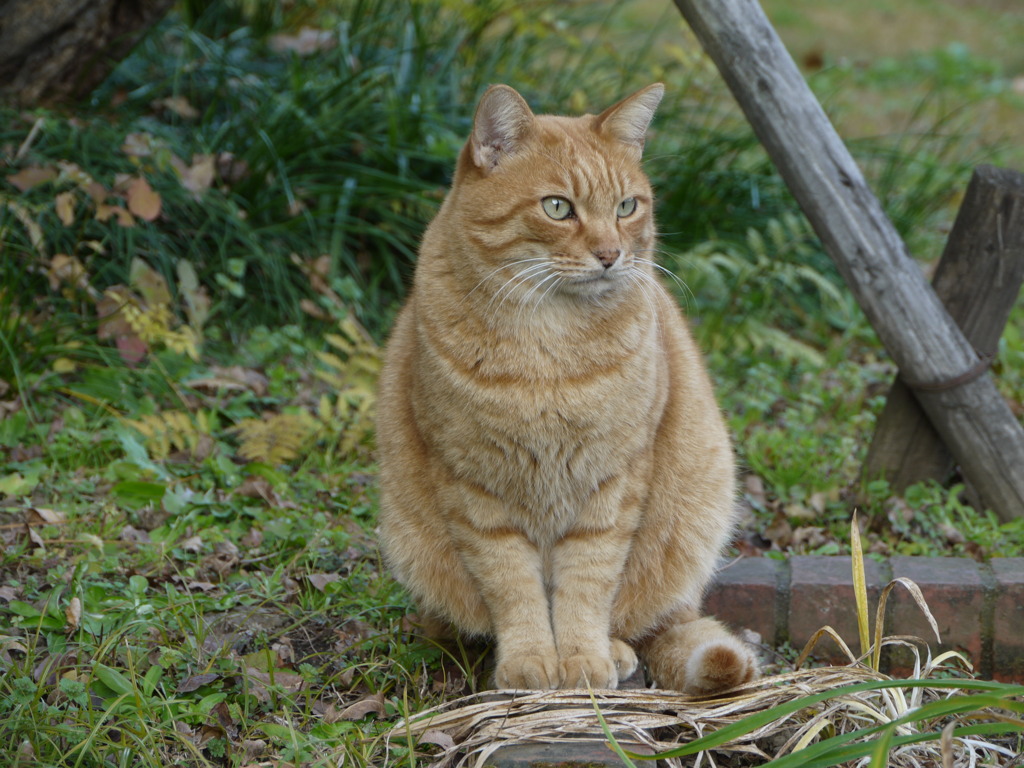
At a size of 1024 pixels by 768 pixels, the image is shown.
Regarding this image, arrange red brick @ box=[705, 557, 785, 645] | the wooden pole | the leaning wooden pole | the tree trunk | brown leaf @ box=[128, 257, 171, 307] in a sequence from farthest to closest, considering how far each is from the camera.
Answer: the tree trunk, brown leaf @ box=[128, 257, 171, 307], the wooden pole, the leaning wooden pole, red brick @ box=[705, 557, 785, 645]

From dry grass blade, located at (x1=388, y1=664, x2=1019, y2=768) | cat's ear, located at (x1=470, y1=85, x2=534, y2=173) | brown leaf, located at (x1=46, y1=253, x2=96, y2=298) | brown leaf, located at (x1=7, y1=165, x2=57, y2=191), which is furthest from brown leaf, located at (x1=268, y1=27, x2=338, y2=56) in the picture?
dry grass blade, located at (x1=388, y1=664, x2=1019, y2=768)

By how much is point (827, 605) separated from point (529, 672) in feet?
3.32

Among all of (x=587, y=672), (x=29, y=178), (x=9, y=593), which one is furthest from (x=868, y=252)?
(x=29, y=178)

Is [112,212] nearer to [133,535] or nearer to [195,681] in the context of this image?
[133,535]

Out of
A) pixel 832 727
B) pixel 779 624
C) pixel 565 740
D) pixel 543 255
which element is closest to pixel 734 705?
pixel 832 727

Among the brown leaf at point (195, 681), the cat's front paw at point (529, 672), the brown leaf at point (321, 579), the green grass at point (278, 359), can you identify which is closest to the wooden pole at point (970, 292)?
the green grass at point (278, 359)

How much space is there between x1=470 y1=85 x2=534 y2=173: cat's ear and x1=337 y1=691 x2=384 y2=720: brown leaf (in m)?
1.32

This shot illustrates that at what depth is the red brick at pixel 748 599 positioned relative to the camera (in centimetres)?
297

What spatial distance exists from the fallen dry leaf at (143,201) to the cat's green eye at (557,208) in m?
2.10

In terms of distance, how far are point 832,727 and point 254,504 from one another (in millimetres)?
2018

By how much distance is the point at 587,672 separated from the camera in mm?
2426

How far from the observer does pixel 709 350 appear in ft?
15.1

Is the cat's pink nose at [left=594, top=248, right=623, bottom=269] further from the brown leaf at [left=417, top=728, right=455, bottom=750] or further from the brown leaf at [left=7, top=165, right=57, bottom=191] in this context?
the brown leaf at [left=7, top=165, right=57, bottom=191]

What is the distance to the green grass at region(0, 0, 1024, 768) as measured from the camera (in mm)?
2518
